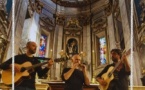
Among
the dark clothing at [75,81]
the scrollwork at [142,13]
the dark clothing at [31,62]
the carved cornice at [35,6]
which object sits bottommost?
the dark clothing at [75,81]

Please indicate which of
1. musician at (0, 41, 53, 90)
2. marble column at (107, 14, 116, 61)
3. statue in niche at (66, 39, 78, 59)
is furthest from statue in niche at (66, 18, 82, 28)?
musician at (0, 41, 53, 90)

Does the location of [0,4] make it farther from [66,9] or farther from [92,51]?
[66,9]

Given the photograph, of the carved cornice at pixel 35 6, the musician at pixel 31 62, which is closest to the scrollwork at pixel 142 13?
the musician at pixel 31 62

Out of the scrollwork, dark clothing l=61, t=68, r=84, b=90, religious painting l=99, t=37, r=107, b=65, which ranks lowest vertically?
dark clothing l=61, t=68, r=84, b=90

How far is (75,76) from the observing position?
10.7ft

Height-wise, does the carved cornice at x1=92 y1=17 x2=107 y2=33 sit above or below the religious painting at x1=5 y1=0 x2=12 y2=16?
above

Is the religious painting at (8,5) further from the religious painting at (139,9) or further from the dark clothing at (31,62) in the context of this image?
the dark clothing at (31,62)

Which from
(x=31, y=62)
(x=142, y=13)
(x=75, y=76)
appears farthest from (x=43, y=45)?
(x=75, y=76)

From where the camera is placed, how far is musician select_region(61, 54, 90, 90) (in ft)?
10.5

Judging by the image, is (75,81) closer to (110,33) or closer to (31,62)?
(31,62)

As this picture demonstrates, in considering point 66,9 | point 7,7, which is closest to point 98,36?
point 66,9

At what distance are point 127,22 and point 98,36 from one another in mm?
4580

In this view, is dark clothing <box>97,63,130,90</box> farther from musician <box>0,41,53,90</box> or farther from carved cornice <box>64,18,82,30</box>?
carved cornice <box>64,18,82,30</box>

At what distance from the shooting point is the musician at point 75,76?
3197mm
